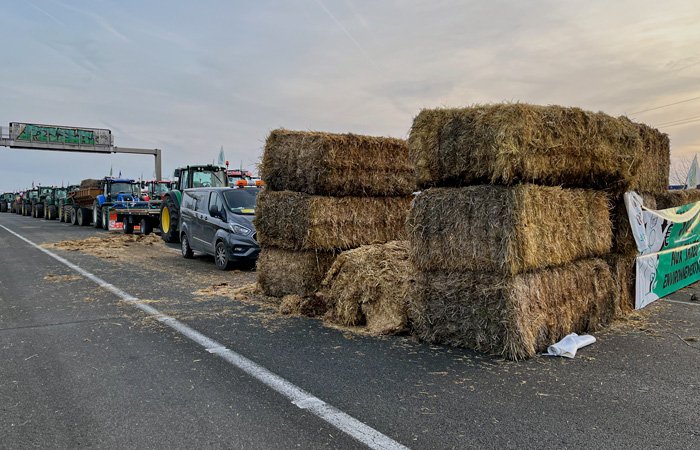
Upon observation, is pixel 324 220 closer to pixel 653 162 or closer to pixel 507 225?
pixel 507 225

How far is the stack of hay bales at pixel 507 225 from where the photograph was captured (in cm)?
530

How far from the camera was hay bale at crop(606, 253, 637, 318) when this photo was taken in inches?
280

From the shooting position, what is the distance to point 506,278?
5297mm

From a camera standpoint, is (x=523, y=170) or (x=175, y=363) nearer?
(x=175, y=363)

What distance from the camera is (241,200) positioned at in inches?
476

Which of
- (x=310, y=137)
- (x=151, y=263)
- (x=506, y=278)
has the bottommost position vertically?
(x=151, y=263)

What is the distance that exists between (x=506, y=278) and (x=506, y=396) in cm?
145

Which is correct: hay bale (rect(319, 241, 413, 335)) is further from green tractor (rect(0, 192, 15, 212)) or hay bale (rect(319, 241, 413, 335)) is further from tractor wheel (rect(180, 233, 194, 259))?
green tractor (rect(0, 192, 15, 212))

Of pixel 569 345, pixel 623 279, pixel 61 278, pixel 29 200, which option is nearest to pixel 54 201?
pixel 29 200

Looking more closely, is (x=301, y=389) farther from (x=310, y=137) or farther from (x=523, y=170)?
(x=310, y=137)

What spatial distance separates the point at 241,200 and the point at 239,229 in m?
1.02

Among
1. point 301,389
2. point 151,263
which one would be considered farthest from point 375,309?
point 151,263

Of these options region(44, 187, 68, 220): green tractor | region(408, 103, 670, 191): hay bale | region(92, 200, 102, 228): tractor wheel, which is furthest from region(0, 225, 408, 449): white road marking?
region(44, 187, 68, 220): green tractor

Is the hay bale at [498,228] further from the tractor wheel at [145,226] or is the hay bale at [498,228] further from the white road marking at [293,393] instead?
the tractor wheel at [145,226]
